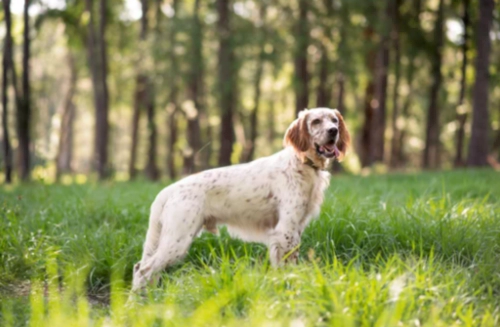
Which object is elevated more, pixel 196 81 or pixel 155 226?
pixel 196 81

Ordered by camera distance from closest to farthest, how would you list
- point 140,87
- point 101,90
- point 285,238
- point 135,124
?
1. point 285,238
2. point 101,90
3. point 140,87
4. point 135,124

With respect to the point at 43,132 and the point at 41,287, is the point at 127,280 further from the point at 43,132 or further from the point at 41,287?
the point at 43,132

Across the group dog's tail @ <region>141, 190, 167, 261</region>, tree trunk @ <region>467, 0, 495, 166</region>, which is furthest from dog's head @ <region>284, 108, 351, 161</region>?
tree trunk @ <region>467, 0, 495, 166</region>

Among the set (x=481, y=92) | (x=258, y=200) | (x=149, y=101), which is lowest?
(x=258, y=200)

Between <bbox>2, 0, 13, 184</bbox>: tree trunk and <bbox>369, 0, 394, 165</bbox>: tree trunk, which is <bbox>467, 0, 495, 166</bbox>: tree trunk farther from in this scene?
<bbox>2, 0, 13, 184</bbox>: tree trunk

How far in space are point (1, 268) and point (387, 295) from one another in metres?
3.56

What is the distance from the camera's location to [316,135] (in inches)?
182

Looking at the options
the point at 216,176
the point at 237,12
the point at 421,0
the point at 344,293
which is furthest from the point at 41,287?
the point at 421,0

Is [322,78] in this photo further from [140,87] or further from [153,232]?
[153,232]

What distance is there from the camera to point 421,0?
20203mm

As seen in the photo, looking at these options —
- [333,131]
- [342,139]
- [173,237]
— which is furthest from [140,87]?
[333,131]

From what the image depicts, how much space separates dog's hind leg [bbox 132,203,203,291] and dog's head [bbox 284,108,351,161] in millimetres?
1020

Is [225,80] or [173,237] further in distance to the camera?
[225,80]

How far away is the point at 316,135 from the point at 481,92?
11.1m
